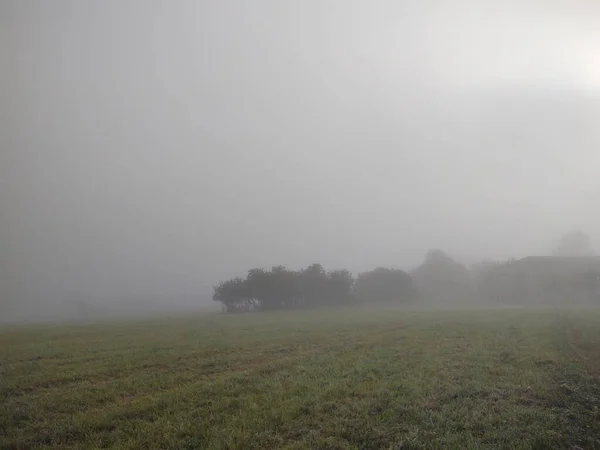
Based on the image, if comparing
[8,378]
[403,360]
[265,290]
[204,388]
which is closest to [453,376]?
[403,360]

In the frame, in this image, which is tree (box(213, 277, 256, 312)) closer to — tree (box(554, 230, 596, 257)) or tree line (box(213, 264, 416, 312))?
tree line (box(213, 264, 416, 312))

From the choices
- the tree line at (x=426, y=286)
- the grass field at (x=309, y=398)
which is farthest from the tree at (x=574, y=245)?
the grass field at (x=309, y=398)

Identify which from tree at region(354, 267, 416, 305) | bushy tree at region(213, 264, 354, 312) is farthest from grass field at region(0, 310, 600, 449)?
tree at region(354, 267, 416, 305)

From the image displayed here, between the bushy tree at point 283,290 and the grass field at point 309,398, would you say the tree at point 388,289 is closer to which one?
the bushy tree at point 283,290

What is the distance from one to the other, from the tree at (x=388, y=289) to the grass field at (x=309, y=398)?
85559mm

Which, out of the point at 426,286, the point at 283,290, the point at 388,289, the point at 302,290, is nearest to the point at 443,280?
the point at 426,286

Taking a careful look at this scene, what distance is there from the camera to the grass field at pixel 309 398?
10969mm

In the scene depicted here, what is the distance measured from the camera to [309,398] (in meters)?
14.2

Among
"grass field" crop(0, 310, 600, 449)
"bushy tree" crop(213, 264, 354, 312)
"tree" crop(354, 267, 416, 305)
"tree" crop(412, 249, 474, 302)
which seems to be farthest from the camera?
"tree" crop(412, 249, 474, 302)

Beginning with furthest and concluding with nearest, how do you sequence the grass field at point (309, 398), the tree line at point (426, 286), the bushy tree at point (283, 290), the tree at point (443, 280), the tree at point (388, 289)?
the tree at point (443, 280)
the tree at point (388, 289)
the bushy tree at point (283, 290)
the tree line at point (426, 286)
the grass field at point (309, 398)

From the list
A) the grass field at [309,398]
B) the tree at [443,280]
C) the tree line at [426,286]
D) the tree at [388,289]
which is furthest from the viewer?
the tree at [443,280]

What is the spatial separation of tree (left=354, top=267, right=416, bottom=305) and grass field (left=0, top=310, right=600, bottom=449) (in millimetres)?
85559

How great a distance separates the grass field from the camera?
36.0 ft

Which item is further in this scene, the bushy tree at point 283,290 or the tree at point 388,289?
the tree at point 388,289
